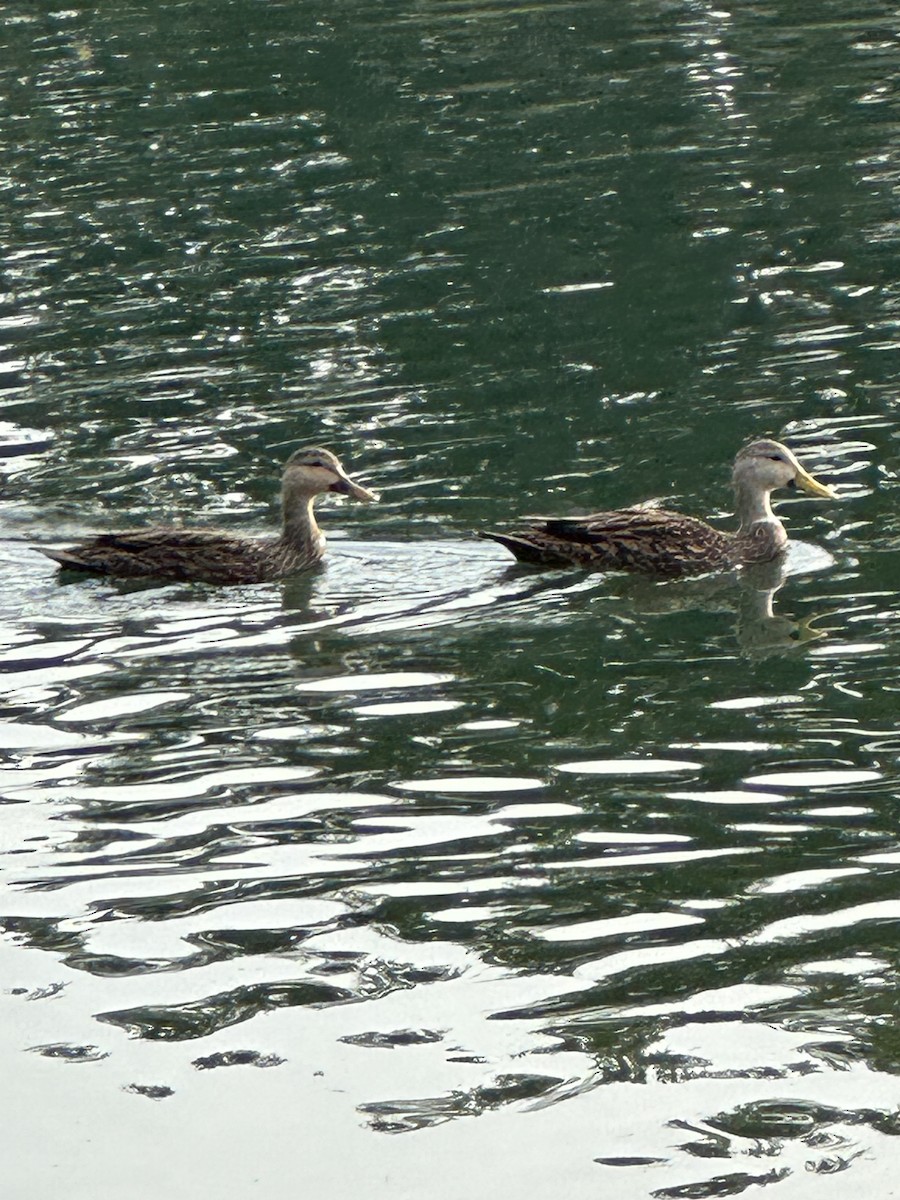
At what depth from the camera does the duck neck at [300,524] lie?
13.0m

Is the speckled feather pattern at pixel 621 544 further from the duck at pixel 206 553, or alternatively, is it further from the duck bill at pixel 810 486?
the duck at pixel 206 553

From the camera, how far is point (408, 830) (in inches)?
343

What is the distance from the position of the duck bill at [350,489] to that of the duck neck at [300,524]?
0.19m

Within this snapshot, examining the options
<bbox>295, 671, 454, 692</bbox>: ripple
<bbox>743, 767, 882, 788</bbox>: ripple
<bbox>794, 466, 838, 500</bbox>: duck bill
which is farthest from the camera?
<bbox>794, 466, 838, 500</bbox>: duck bill

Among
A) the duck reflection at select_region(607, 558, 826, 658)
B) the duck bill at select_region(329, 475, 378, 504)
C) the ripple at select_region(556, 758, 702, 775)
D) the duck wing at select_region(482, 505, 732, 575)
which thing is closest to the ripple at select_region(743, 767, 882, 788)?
the ripple at select_region(556, 758, 702, 775)

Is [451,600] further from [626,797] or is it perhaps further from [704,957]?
[704,957]

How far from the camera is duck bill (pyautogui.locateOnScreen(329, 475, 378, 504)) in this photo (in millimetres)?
13148

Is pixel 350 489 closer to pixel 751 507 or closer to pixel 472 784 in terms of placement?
pixel 751 507

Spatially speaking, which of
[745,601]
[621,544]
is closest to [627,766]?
[745,601]

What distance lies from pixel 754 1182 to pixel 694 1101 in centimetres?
47

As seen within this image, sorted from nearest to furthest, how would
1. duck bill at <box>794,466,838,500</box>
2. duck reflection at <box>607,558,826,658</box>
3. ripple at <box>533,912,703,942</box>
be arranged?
1. ripple at <box>533,912,703,942</box>
2. duck reflection at <box>607,558,826,658</box>
3. duck bill at <box>794,466,838,500</box>

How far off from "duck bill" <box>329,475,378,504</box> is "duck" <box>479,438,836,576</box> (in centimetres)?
94

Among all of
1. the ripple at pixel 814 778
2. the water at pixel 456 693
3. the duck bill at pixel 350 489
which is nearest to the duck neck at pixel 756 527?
the water at pixel 456 693

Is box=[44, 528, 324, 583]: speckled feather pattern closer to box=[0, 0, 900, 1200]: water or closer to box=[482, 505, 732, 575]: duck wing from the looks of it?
box=[0, 0, 900, 1200]: water
